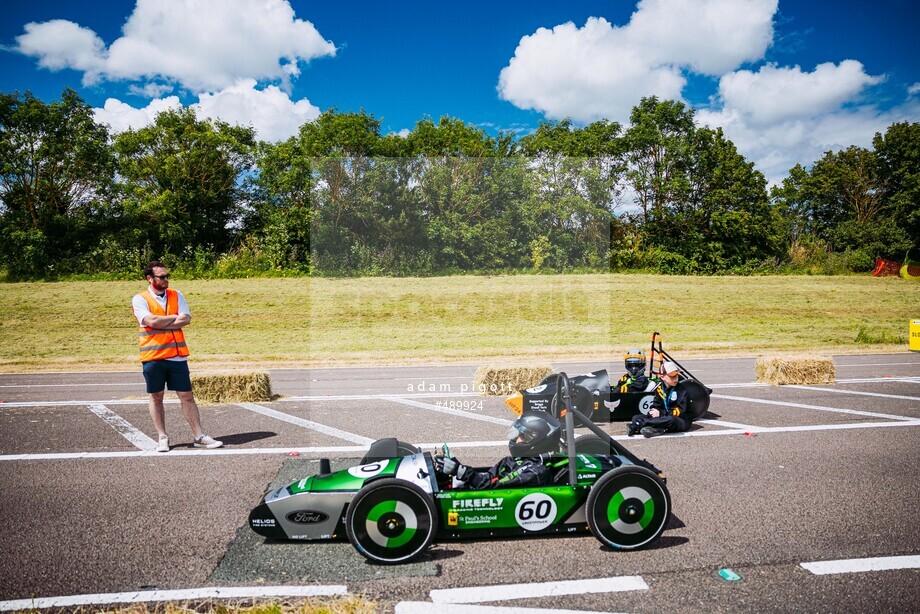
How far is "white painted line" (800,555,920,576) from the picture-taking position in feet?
14.6

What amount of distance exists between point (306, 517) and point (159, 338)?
3.80 metres

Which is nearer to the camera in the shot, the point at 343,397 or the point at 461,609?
the point at 461,609

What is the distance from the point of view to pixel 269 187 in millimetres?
42625

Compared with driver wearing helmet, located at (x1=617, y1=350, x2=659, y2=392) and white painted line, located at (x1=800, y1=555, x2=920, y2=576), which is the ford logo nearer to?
white painted line, located at (x1=800, y1=555, x2=920, y2=576)

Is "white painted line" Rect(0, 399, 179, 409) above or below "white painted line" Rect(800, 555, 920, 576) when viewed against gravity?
below

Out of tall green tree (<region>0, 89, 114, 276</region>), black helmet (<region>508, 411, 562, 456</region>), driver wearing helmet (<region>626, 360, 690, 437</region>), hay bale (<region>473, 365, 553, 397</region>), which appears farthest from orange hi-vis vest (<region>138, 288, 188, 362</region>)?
tall green tree (<region>0, 89, 114, 276</region>)

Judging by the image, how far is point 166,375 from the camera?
292 inches

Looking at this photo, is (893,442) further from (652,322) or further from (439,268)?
(439,268)

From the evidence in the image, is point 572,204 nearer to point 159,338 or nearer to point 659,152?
point 659,152

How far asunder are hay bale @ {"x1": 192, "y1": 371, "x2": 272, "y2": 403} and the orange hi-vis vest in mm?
4145

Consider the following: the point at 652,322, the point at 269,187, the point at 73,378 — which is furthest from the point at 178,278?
the point at 652,322

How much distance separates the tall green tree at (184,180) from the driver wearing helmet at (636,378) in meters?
36.3

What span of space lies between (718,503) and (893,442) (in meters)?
4.13

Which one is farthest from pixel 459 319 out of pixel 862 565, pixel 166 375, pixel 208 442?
pixel 862 565
